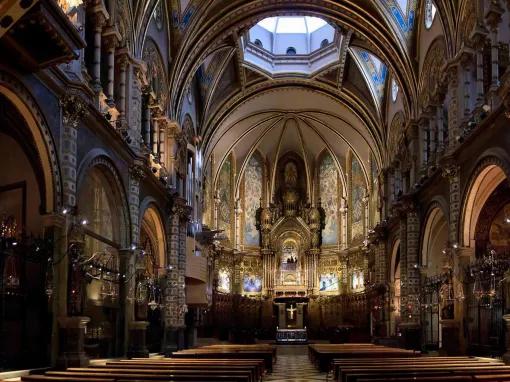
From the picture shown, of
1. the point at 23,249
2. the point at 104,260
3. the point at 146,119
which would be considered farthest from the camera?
the point at 146,119

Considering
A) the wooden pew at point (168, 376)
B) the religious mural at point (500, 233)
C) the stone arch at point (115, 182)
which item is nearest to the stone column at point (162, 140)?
the stone arch at point (115, 182)

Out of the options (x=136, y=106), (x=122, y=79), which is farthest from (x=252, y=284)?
(x=122, y=79)

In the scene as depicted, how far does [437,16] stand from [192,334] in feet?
59.7

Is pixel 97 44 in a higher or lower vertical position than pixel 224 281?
higher

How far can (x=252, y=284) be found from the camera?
46094mm

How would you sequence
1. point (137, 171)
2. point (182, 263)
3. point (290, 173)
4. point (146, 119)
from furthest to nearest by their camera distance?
point (290, 173)
point (182, 263)
point (146, 119)
point (137, 171)

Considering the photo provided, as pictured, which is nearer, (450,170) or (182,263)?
(450,170)

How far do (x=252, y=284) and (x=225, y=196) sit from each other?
621 centimetres

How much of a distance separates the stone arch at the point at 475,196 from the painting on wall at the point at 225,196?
24.2m

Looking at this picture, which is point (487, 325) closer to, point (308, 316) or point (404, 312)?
point (404, 312)

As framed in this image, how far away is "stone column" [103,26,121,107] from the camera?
20.7m

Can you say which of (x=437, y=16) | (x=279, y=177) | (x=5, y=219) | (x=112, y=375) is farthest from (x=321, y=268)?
(x=112, y=375)

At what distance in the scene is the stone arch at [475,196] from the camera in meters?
20.9

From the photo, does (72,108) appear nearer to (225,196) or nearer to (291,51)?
(291,51)
